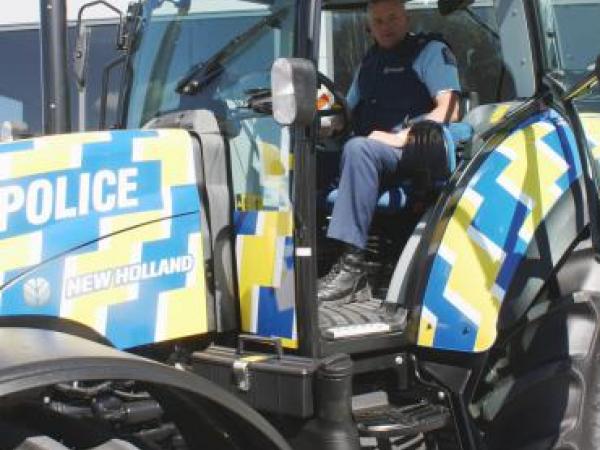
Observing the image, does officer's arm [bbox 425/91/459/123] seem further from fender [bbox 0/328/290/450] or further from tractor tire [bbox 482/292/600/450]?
fender [bbox 0/328/290/450]

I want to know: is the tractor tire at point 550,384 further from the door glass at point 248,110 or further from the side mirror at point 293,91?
the side mirror at point 293,91

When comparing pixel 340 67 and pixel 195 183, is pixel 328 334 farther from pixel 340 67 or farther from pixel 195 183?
pixel 340 67

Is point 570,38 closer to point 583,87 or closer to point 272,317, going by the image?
point 583,87

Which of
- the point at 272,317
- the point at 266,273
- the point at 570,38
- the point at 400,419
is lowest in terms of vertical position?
the point at 400,419

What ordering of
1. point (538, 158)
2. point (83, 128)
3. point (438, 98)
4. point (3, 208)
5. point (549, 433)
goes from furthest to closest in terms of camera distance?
1. point (83, 128)
2. point (438, 98)
3. point (538, 158)
4. point (549, 433)
5. point (3, 208)

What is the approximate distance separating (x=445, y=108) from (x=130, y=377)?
182cm

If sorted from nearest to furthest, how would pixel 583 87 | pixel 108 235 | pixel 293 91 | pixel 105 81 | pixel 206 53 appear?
pixel 293 91 < pixel 108 235 < pixel 583 87 < pixel 206 53 < pixel 105 81

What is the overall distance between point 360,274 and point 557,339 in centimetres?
73

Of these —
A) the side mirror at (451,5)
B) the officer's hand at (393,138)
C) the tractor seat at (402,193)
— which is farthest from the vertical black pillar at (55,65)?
the side mirror at (451,5)

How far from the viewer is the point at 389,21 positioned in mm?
3842

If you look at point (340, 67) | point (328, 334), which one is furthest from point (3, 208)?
point (340, 67)

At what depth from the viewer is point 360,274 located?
3229mm

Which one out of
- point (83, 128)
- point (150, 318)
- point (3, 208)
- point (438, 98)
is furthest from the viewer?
point (83, 128)

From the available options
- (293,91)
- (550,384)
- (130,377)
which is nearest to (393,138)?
(293,91)
